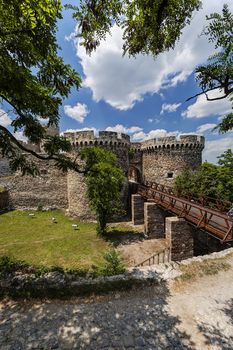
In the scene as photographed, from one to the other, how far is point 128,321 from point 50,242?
31.8 feet

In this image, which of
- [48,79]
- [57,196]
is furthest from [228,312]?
[57,196]

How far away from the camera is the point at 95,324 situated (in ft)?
12.8

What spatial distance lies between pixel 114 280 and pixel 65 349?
2106 millimetres

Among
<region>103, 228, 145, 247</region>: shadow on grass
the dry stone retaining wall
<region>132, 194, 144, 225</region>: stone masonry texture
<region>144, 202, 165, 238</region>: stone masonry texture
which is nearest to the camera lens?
<region>103, 228, 145, 247</region>: shadow on grass

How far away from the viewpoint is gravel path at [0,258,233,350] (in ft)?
11.5

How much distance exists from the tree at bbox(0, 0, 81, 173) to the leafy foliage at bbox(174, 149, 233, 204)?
10.2m

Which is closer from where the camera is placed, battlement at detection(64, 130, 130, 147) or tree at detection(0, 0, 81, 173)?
tree at detection(0, 0, 81, 173)

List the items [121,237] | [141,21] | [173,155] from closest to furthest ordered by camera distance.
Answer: [141,21]
[121,237]
[173,155]

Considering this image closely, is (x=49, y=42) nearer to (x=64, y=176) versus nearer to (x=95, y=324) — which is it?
(x=95, y=324)

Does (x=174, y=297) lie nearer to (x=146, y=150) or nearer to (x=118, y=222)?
(x=118, y=222)

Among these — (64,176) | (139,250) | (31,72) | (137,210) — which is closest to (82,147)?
(64,176)

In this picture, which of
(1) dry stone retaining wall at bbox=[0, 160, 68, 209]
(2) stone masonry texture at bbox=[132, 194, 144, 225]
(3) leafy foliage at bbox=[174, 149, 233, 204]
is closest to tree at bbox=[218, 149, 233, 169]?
(3) leafy foliage at bbox=[174, 149, 233, 204]

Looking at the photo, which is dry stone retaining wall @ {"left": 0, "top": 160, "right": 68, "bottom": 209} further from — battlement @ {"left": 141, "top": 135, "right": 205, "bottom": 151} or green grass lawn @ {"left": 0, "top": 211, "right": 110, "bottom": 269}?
battlement @ {"left": 141, "top": 135, "right": 205, "bottom": 151}

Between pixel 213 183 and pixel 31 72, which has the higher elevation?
pixel 31 72
